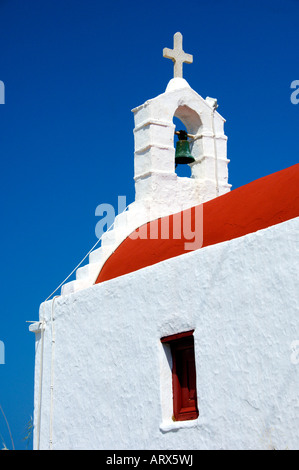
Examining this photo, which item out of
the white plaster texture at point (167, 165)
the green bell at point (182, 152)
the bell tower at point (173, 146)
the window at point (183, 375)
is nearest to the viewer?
the window at point (183, 375)

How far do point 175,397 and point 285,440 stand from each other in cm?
139

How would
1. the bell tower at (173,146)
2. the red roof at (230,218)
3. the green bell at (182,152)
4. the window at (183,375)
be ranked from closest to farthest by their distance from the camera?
the red roof at (230,218) < the window at (183,375) < the bell tower at (173,146) < the green bell at (182,152)

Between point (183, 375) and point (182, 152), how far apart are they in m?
3.33

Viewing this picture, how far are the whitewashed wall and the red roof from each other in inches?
11.7

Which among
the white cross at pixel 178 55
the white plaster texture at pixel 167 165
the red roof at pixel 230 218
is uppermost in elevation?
the white cross at pixel 178 55

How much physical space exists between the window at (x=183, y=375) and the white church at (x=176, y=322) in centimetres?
1

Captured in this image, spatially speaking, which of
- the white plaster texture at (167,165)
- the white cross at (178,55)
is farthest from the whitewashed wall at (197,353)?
the white cross at (178,55)

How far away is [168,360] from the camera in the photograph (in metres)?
6.32

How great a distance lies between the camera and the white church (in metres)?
5.30

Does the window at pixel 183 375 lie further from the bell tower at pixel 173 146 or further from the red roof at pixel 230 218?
the bell tower at pixel 173 146

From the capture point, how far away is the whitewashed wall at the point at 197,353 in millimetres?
5227
